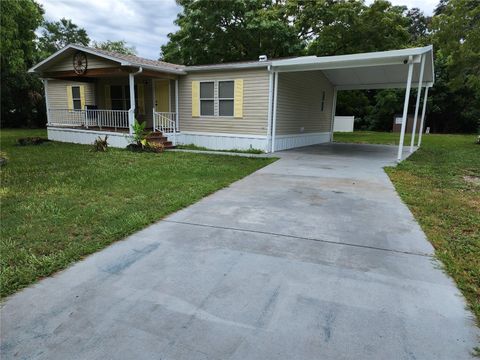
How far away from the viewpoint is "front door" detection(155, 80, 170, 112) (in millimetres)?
12664

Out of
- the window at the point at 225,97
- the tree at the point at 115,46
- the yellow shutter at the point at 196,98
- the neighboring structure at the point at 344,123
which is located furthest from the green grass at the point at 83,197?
the tree at the point at 115,46

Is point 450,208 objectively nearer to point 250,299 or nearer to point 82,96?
point 250,299

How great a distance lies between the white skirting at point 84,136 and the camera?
1160 centimetres

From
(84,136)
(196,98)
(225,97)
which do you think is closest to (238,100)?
(225,97)

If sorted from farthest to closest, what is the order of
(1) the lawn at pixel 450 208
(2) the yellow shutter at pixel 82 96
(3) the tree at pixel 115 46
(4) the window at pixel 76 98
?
(3) the tree at pixel 115 46, (4) the window at pixel 76 98, (2) the yellow shutter at pixel 82 96, (1) the lawn at pixel 450 208

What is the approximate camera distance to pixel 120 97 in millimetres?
14141

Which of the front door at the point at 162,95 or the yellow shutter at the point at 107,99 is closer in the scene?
the front door at the point at 162,95

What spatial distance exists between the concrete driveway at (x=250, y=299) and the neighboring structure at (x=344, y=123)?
2379cm

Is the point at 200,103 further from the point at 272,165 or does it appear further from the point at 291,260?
the point at 291,260

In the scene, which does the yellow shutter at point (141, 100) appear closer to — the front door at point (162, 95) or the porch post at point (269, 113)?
the front door at point (162, 95)

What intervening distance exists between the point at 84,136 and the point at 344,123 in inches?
811

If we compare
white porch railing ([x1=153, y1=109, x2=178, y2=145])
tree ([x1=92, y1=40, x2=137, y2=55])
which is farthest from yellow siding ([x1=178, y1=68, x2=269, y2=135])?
tree ([x1=92, y1=40, x2=137, y2=55])

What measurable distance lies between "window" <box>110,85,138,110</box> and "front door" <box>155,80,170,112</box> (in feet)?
5.76

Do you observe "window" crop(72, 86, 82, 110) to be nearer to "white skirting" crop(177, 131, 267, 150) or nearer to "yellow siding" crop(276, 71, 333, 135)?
"white skirting" crop(177, 131, 267, 150)
